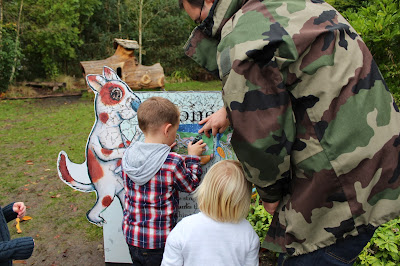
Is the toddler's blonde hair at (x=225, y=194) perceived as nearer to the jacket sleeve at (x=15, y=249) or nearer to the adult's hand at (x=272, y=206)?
the adult's hand at (x=272, y=206)

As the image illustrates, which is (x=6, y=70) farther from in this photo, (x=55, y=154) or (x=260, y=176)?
(x=260, y=176)

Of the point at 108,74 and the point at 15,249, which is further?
the point at 108,74

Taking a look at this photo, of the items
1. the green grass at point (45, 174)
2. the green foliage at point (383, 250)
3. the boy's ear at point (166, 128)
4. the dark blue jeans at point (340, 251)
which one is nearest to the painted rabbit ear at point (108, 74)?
the boy's ear at point (166, 128)

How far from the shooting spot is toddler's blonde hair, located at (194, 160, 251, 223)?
1729 mm

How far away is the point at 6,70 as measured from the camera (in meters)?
13.5

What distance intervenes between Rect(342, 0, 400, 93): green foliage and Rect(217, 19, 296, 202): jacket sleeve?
2.70 metres

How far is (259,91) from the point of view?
1294mm

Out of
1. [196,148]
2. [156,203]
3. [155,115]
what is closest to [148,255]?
[156,203]

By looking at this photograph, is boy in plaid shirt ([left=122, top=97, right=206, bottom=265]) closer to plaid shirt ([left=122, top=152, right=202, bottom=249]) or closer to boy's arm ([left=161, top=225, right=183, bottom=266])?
plaid shirt ([left=122, top=152, right=202, bottom=249])

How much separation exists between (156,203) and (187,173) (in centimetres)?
27

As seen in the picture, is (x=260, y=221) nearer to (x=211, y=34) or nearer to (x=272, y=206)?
(x=272, y=206)

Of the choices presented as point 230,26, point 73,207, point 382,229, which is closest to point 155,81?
point 73,207

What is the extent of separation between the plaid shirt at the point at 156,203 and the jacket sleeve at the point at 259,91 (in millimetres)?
906

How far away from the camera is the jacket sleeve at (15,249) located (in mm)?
1807
